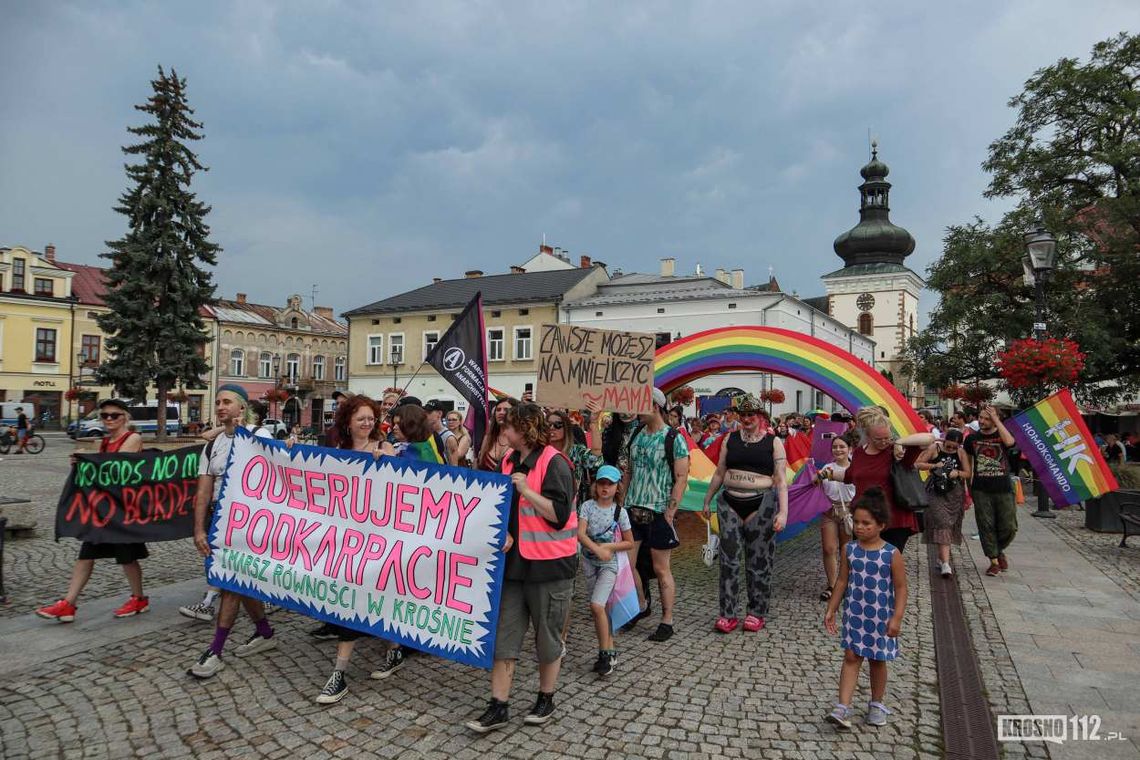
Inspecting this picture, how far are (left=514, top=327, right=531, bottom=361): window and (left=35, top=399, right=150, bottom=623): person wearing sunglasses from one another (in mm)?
37966

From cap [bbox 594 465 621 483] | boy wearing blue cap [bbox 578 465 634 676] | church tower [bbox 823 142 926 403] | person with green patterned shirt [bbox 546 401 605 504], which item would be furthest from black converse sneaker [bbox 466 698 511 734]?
church tower [bbox 823 142 926 403]

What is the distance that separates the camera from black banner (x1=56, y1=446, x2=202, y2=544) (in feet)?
18.5

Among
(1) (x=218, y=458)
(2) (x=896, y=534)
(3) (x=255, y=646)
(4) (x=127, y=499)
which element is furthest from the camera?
(2) (x=896, y=534)

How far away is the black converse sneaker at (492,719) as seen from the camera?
3818 millimetres

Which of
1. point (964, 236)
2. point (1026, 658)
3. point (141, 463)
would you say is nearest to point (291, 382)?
point (964, 236)

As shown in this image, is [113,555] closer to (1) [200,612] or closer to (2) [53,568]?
(1) [200,612]

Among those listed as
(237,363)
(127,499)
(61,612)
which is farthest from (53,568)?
(237,363)

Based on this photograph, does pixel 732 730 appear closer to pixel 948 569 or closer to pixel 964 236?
pixel 948 569

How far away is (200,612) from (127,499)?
1.12 metres

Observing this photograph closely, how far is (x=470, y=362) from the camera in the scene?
660cm

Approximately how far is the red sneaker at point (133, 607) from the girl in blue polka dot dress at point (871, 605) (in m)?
5.38

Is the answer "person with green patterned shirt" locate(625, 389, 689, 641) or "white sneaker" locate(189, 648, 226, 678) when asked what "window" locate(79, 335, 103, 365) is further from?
"person with green patterned shirt" locate(625, 389, 689, 641)

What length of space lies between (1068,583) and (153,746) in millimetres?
8669

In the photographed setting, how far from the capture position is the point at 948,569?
7852 millimetres
